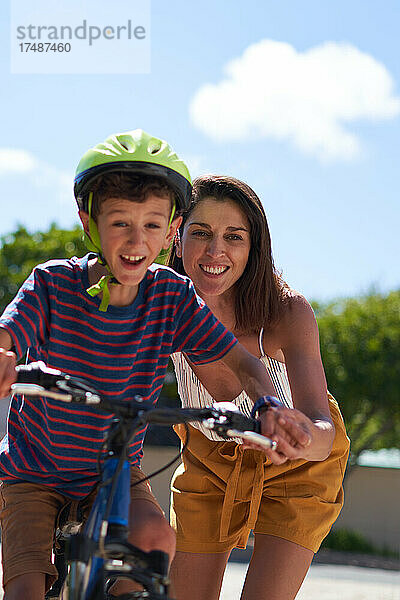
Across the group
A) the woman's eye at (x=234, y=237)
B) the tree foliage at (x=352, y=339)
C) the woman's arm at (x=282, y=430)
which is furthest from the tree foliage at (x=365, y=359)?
the woman's arm at (x=282, y=430)

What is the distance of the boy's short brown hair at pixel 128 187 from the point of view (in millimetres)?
2730

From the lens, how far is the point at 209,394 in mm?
3842

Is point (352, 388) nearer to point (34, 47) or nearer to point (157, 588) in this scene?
point (34, 47)

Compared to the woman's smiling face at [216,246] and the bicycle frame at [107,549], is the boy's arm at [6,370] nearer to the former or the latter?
the bicycle frame at [107,549]

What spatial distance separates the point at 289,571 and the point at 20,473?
1387 millimetres

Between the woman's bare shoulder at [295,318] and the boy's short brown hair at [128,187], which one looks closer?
the boy's short brown hair at [128,187]

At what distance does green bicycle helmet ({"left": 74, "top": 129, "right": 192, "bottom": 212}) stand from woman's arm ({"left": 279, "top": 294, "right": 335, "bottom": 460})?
1.05 meters

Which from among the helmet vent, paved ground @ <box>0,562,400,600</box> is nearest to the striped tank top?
the helmet vent

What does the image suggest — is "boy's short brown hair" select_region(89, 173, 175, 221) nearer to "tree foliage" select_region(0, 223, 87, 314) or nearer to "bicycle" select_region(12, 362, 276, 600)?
"bicycle" select_region(12, 362, 276, 600)

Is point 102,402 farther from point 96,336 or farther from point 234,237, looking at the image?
point 234,237

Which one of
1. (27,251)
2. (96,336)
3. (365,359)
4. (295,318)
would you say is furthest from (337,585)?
(27,251)

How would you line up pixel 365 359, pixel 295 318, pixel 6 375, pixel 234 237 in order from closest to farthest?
pixel 6 375, pixel 295 318, pixel 234 237, pixel 365 359

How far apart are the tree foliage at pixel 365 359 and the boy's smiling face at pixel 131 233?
14.6 m

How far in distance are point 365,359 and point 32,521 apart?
14.9m
